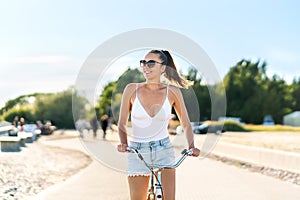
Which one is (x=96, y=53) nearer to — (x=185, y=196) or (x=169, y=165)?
(x=169, y=165)

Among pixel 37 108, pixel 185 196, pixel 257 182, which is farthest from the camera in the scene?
pixel 37 108

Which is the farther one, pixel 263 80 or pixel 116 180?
pixel 263 80

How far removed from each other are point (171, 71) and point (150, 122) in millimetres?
663

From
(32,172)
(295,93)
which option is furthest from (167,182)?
(295,93)

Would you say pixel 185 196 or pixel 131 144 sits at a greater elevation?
pixel 131 144

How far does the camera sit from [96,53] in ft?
16.1

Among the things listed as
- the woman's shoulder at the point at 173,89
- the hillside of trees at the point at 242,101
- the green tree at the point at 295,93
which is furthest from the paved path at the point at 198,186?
the green tree at the point at 295,93

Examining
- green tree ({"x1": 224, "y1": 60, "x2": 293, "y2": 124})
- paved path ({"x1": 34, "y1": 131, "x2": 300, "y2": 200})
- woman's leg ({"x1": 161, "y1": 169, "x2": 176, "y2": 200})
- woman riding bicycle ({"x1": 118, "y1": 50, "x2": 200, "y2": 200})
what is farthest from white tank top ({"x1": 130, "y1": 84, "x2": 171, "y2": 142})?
green tree ({"x1": 224, "y1": 60, "x2": 293, "y2": 124})

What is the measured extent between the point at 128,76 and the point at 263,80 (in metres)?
88.6

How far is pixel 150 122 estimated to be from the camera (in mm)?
4434

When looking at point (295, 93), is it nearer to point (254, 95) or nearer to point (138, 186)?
point (254, 95)

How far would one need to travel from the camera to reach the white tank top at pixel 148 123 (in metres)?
4.41

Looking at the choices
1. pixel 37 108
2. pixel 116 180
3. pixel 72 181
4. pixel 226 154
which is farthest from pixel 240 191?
pixel 37 108

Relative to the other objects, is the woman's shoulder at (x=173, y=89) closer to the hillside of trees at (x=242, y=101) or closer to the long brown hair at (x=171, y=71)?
the long brown hair at (x=171, y=71)
